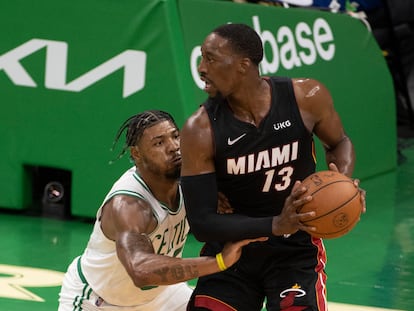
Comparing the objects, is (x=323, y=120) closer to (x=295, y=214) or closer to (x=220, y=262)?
(x=295, y=214)

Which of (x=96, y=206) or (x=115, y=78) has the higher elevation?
(x=115, y=78)

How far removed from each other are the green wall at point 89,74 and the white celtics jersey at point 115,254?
306 centimetres

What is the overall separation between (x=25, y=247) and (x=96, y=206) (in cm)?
83

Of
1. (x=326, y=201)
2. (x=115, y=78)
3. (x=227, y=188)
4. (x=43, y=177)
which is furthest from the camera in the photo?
(x=43, y=177)

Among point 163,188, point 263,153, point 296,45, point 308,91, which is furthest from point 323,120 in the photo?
point 296,45

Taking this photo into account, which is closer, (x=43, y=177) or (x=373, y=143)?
(x=43, y=177)

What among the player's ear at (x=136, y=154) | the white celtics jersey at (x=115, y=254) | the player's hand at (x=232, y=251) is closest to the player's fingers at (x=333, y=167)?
the player's hand at (x=232, y=251)

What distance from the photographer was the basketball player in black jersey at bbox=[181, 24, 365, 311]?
550cm

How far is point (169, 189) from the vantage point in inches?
243

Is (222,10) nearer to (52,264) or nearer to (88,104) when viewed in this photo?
(88,104)

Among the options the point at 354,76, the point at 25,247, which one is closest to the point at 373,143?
the point at 354,76

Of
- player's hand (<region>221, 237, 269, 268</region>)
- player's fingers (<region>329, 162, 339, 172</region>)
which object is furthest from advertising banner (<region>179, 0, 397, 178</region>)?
player's hand (<region>221, 237, 269, 268</region>)

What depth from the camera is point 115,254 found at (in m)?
6.12

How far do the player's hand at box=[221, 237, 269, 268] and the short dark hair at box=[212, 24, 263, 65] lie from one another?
86cm
